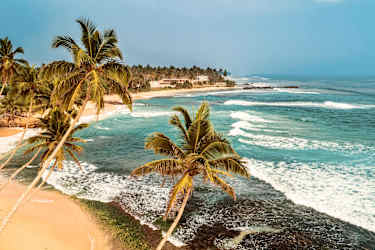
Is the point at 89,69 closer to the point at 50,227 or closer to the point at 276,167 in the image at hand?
the point at 50,227

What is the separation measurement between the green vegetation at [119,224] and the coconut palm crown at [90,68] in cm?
691

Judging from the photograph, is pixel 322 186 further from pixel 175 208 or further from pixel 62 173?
pixel 62 173

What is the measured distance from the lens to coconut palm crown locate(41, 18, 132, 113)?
10.9 metres

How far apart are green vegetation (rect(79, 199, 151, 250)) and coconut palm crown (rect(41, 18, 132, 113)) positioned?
691 centimetres

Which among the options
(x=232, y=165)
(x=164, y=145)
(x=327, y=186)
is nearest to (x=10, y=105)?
(x=164, y=145)

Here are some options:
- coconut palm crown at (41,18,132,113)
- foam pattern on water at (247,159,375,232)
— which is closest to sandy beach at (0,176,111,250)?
coconut palm crown at (41,18,132,113)

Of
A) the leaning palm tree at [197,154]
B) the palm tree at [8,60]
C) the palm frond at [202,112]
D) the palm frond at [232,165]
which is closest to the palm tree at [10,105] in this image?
the palm tree at [8,60]

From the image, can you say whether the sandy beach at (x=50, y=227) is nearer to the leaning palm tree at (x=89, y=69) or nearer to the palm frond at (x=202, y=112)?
the leaning palm tree at (x=89, y=69)

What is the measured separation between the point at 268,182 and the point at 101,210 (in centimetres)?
1333

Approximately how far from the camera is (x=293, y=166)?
25219 mm

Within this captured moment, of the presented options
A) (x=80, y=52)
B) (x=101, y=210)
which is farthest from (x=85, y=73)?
(x=101, y=210)

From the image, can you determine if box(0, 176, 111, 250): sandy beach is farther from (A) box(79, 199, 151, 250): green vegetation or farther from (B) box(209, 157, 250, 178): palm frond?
(B) box(209, 157, 250, 178): palm frond

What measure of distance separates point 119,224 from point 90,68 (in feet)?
28.9

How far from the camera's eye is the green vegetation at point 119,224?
42.2 ft
